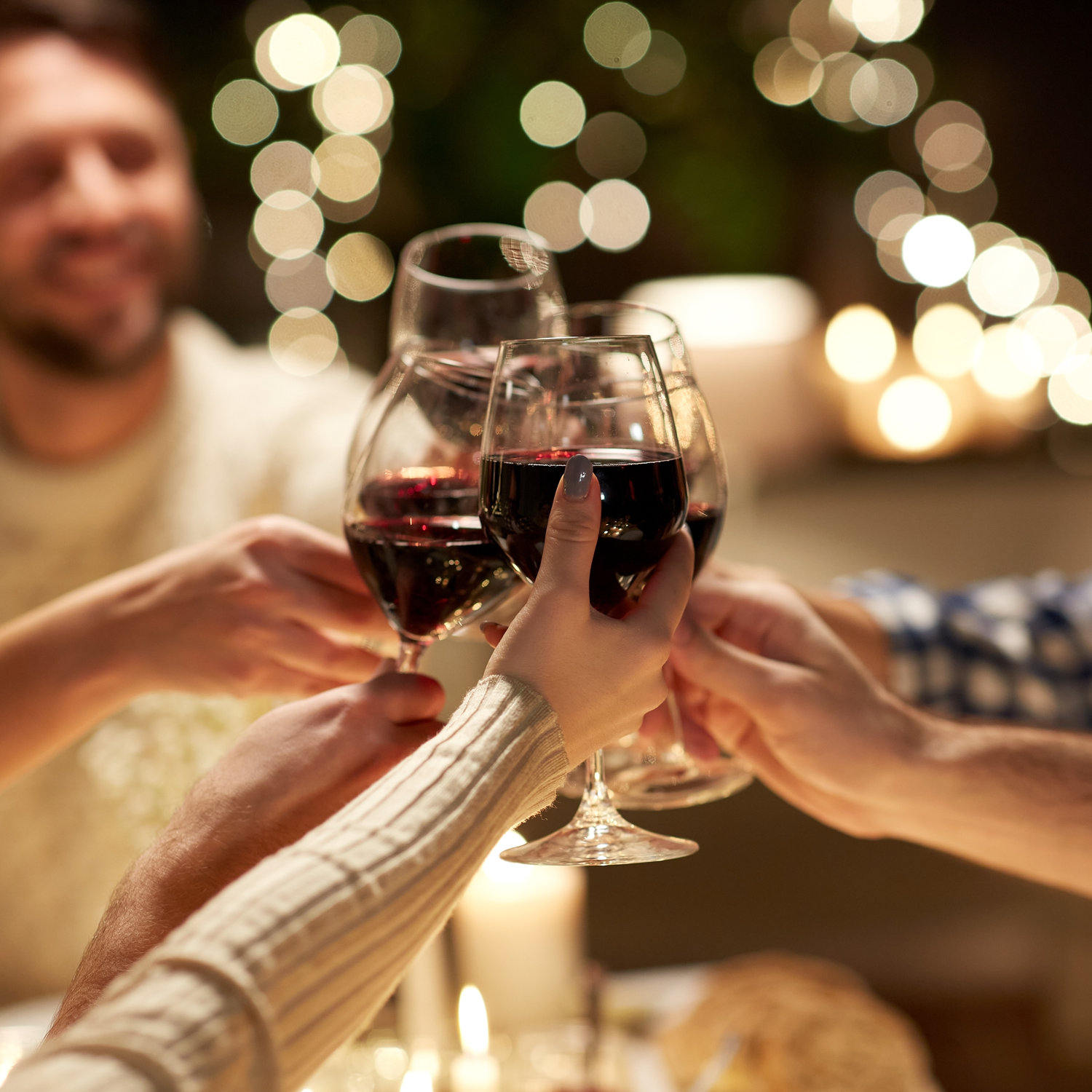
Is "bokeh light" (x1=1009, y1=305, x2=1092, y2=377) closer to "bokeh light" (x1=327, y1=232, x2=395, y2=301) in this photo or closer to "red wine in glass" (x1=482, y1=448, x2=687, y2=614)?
"bokeh light" (x1=327, y1=232, x2=395, y2=301)

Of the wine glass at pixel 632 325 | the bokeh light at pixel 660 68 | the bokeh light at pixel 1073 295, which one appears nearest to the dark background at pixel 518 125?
the bokeh light at pixel 660 68

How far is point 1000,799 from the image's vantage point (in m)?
1.01

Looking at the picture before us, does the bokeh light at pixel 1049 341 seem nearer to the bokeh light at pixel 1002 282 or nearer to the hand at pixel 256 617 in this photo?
the bokeh light at pixel 1002 282

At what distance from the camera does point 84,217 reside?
1709 mm

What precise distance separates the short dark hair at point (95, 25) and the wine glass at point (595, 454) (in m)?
1.44

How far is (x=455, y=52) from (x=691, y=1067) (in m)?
1.92

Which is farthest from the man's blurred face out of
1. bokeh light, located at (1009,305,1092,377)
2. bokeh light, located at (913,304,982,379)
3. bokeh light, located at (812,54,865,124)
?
bokeh light, located at (1009,305,1092,377)

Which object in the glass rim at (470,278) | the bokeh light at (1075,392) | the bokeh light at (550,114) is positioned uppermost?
the bokeh light at (550,114)

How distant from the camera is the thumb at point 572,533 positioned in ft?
2.06

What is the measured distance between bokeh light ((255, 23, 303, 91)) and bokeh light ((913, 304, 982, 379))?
192 centimetres

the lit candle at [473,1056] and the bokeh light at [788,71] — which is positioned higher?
the bokeh light at [788,71]

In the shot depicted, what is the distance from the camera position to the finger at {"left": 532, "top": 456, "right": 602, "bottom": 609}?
0.63m

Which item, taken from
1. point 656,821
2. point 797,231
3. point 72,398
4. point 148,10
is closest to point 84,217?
point 72,398

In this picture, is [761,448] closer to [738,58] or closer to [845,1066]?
[738,58]
